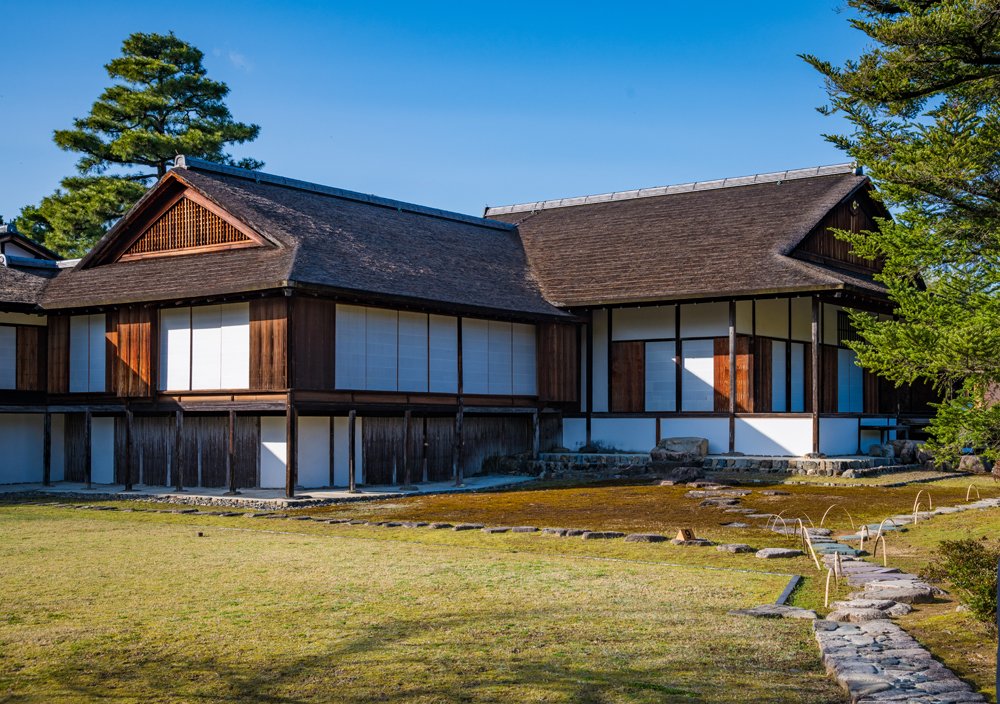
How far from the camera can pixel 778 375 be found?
30531mm

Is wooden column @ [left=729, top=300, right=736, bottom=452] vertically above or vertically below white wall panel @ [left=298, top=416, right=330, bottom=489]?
above

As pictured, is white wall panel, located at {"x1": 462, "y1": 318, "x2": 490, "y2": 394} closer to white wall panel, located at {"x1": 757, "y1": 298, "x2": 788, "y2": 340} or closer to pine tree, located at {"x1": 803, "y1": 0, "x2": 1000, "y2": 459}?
white wall panel, located at {"x1": 757, "y1": 298, "x2": 788, "y2": 340}

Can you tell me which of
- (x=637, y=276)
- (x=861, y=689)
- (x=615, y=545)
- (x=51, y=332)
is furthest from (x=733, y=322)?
(x=861, y=689)

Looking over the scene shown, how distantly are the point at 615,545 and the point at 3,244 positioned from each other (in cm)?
2267

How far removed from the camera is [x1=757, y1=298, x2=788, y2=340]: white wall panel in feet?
98.6

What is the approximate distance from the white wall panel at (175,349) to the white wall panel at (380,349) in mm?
4059

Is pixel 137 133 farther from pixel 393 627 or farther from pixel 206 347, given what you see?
pixel 393 627

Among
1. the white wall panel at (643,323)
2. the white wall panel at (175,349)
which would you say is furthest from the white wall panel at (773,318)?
the white wall panel at (175,349)

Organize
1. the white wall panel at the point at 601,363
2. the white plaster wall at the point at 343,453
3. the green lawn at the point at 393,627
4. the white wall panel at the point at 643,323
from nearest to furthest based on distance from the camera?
the green lawn at the point at 393,627
the white plaster wall at the point at 343,453
the white wall panel at the point at 643,323
the white wall panel at the point at 601,363

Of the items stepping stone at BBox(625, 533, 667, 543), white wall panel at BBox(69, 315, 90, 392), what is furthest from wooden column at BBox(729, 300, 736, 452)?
white wall panel at BBox(69, 315, 90, 392)

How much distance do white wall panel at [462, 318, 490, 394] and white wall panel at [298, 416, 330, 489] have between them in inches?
160

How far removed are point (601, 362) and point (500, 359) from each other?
3719 mm

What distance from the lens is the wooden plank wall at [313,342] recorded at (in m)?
23.8

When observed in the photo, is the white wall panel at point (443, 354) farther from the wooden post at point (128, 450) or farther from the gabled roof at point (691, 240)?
the wooden post at point (128, 450)
